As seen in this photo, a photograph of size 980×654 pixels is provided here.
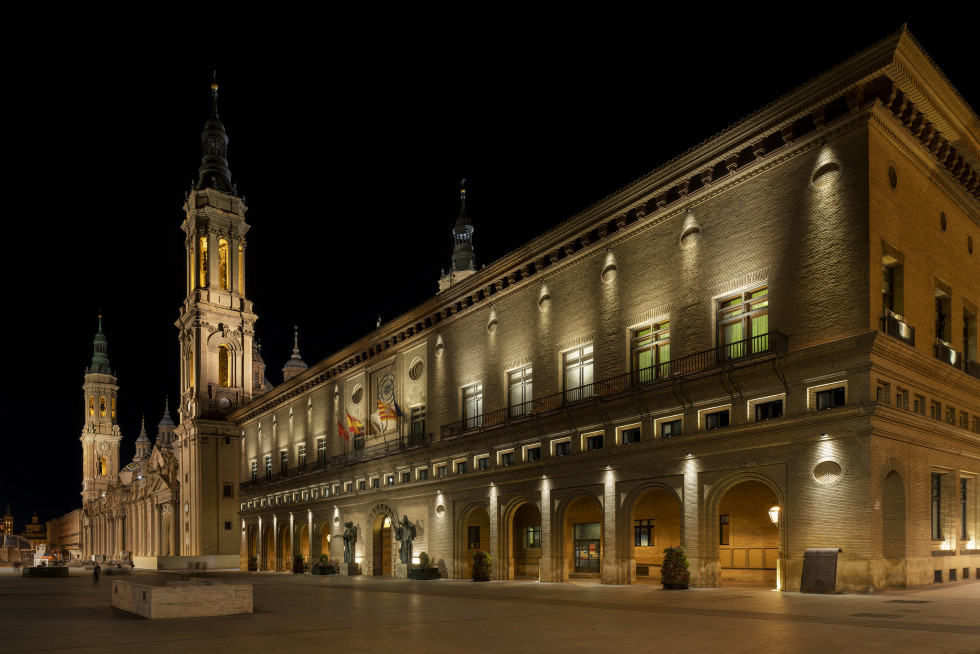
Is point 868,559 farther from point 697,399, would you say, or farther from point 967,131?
point 967,131

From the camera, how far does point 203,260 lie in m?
91.4

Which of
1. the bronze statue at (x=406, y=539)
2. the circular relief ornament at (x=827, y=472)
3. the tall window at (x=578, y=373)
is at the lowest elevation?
the bronze statue at (x=406, y=539)

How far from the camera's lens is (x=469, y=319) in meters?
46.3

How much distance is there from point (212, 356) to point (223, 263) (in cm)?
1062

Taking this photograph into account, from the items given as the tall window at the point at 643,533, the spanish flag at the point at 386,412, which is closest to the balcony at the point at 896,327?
the tall window at the point at 643,533

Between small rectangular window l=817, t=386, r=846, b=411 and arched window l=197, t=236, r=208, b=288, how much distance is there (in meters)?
76.9

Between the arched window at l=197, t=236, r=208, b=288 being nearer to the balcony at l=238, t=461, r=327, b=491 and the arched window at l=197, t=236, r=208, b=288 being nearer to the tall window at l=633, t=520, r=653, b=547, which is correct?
the balcony at l=238, t=461, r=327, b=491

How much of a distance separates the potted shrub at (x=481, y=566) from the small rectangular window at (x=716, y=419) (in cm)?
1404

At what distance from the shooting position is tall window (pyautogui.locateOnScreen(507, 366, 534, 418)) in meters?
40.8

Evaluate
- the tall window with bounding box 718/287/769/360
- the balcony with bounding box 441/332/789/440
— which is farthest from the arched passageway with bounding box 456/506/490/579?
the tall window with bounding box 718/287/769/360

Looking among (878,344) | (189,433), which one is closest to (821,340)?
(878,344)

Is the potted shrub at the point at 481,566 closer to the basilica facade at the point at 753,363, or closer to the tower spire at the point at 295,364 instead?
the basilica facade at the point at 753,363

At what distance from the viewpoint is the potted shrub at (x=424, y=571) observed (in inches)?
1700

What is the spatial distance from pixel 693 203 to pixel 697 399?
299 inches
